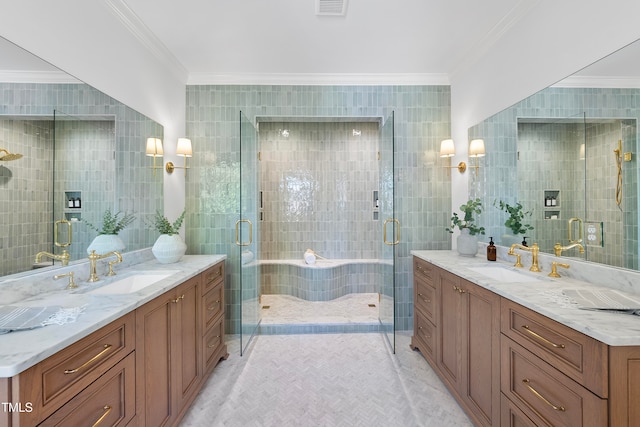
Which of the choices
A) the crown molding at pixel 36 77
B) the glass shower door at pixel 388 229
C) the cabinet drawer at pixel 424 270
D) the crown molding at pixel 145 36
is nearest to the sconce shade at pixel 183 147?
the crown molding at pixel 145 36

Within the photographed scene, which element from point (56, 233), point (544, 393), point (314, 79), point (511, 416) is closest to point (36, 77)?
point (56, 233)

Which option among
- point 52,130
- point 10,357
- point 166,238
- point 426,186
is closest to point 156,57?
point 52,130

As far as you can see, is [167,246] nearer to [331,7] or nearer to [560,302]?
[331,7]

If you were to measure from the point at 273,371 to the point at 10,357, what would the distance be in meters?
1.82

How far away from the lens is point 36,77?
54.1 inches

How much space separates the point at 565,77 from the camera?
1.65m

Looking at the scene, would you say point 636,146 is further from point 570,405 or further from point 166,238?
point 166,238

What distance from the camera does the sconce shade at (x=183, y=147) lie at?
8.71 feet

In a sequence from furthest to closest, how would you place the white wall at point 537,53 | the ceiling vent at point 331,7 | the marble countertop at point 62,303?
the ceiling vent at point 331,7 → the white wall at point 537,53 → the marble countertop at point 62,303

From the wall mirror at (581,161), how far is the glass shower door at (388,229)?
844 mm

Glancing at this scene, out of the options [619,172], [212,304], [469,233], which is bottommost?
[212,304]

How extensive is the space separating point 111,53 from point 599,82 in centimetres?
300

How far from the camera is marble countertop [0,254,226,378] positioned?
2.58ft

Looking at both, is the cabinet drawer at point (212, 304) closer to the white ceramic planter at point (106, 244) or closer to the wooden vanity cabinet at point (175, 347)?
the wooden vanity cabinet at point (175, 347)
